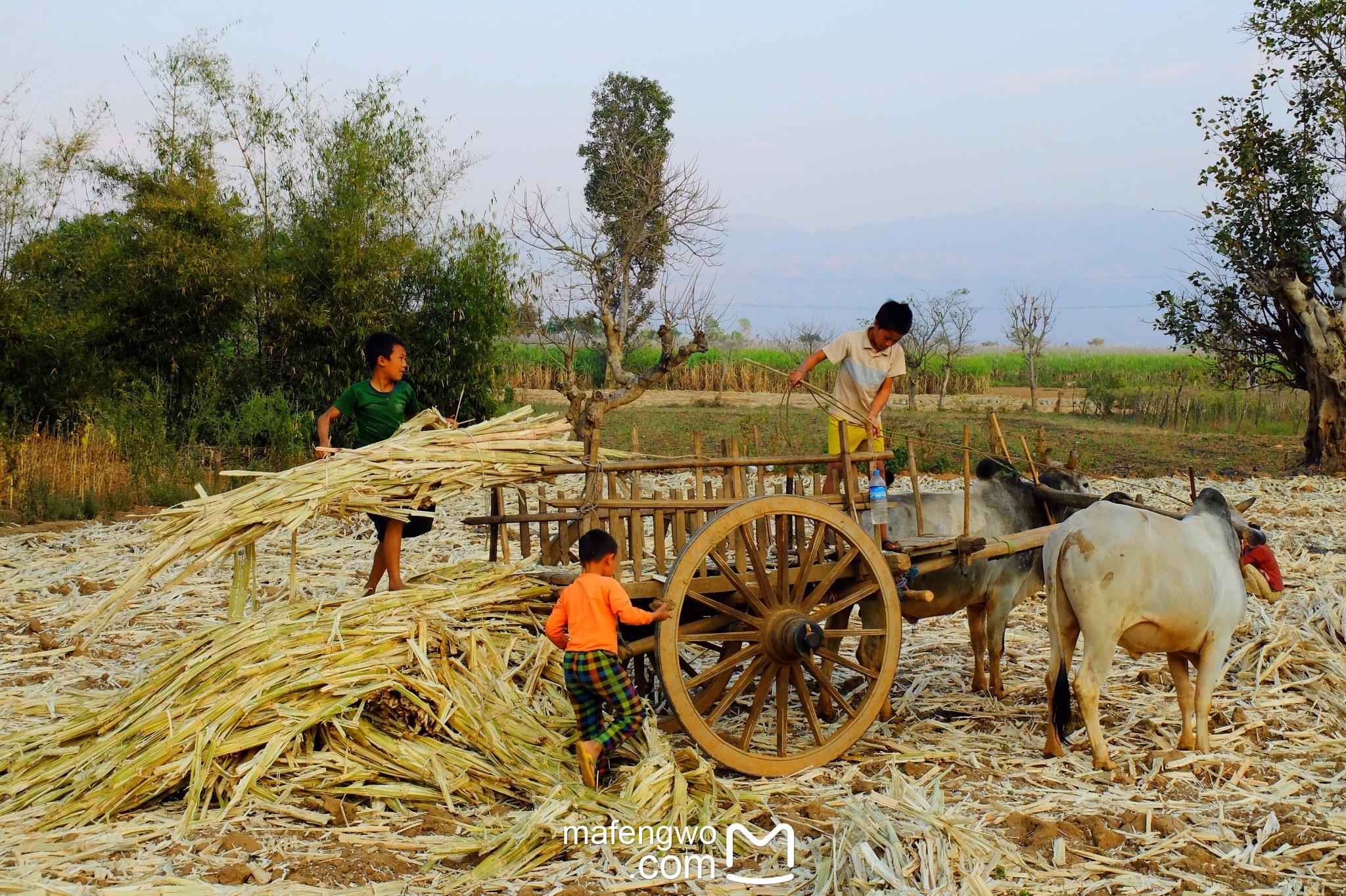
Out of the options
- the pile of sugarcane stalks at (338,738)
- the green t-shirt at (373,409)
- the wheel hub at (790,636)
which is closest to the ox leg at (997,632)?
the wheel hub at (790,636)

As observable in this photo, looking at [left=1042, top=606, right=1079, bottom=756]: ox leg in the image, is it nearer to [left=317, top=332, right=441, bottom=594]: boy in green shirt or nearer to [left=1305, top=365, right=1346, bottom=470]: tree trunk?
[left=317, top=332, right=441, bottom=594]: boy in green shirt

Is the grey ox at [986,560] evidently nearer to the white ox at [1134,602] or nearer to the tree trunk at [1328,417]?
the white ox at [1134,602]

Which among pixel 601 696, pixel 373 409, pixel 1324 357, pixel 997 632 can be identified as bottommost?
pixel 997 632

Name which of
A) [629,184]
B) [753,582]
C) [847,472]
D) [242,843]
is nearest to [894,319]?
[847,472]

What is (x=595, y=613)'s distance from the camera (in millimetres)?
4047

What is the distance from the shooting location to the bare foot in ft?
13.2

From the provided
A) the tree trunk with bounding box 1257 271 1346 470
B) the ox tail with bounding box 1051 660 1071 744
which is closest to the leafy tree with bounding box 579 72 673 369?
the tree trunk with bounding box 1257 271 1346 470

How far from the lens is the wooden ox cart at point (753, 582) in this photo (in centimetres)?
431

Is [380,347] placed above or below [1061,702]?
above

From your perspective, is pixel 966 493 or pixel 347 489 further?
pixel 966 493

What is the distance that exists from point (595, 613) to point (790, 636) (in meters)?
0.91

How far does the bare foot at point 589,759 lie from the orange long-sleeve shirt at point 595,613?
0.40 m

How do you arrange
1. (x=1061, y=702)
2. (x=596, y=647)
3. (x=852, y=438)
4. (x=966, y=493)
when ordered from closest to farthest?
(x=596, y=647) < (x=1061, y=702) < (x=966, y=493) < (x=852, y=438)

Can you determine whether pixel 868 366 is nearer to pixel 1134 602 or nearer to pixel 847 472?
pixel 847 472
